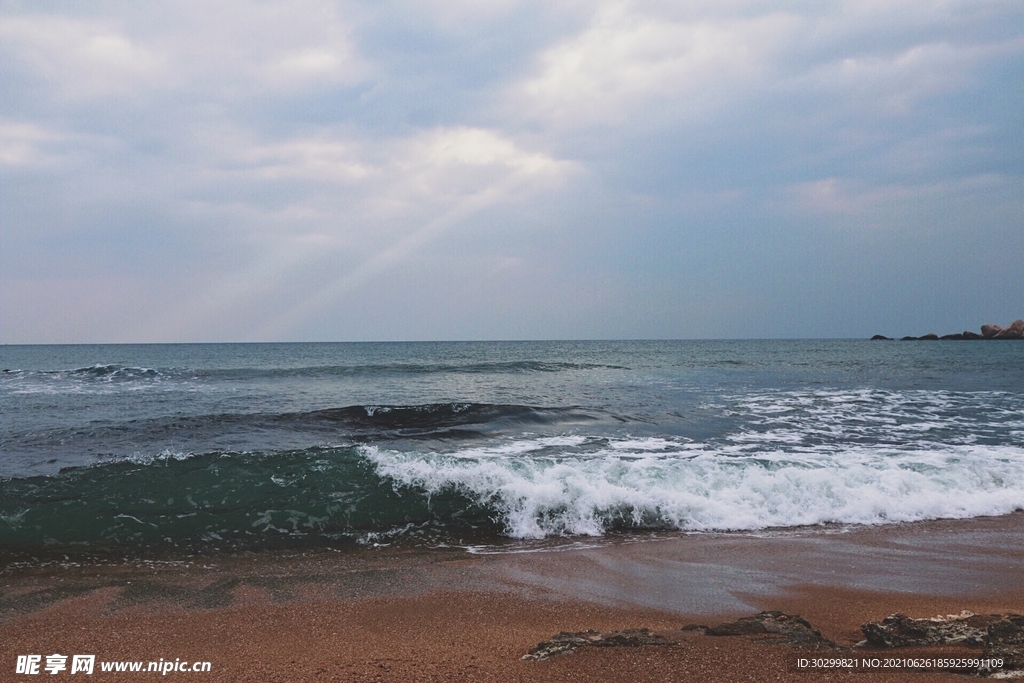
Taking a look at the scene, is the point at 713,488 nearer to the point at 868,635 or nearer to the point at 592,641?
the point at 868,635

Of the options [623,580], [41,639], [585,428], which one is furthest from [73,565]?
[585,428]

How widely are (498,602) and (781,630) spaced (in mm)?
2103

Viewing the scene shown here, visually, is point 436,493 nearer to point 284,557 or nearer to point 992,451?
point 284,557

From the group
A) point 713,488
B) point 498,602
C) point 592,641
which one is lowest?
point 498,602

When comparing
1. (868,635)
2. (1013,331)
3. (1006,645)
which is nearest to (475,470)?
(868,635)

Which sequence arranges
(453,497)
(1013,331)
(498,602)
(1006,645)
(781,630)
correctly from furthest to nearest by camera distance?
(1013,331), (453,497), (498,602), (781,630), (1006,645)

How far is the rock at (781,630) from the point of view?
138 inches

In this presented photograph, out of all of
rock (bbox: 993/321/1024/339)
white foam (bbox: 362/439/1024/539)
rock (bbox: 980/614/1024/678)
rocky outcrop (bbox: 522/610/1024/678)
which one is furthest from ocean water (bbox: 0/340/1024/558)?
rock (bbox: 993/321/1024/339)

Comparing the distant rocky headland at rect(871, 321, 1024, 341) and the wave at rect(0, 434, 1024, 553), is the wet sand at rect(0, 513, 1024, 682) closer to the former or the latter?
the wave at rect(0, 434, 1024, 553)

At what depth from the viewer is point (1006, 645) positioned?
125 inches

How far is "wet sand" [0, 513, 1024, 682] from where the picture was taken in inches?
132

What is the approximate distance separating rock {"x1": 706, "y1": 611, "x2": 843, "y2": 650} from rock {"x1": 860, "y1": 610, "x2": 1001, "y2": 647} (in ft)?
0.92

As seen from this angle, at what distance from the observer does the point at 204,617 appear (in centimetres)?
432

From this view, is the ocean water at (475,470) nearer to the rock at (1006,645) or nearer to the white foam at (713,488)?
the white foam at (713,488)
